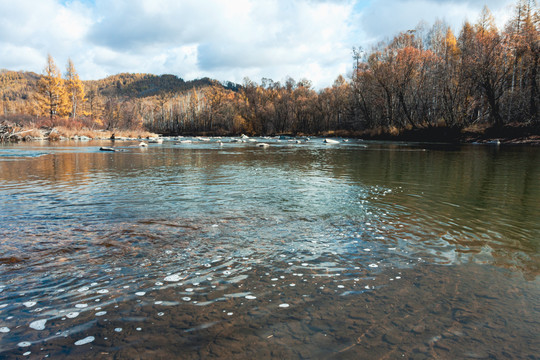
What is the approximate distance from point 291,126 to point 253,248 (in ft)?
333

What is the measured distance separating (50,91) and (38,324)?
7761 cm

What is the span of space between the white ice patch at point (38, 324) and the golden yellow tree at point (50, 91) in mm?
74794

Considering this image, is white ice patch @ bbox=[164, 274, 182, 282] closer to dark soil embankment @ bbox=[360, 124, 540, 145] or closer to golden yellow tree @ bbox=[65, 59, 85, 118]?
dark soil embankment @ bbox=[360, 124, 540, 145]

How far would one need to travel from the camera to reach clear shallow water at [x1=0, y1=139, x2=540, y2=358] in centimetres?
283

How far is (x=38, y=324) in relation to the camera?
120 inches

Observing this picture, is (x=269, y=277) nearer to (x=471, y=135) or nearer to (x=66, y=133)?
(x=471, y=135)

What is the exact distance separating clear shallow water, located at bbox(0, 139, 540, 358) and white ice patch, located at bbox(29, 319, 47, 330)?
0.01 meters

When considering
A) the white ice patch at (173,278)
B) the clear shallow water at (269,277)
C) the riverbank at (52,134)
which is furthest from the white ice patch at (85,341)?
the riverbank at (52,134)

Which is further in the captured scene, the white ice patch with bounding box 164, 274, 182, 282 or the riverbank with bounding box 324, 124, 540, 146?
the riverbank with bounding box 324, 124, 540, 146

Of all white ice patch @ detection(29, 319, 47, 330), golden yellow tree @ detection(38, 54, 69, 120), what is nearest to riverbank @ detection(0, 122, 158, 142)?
golden yellow tree @ detection(38, 54, 69, 120)

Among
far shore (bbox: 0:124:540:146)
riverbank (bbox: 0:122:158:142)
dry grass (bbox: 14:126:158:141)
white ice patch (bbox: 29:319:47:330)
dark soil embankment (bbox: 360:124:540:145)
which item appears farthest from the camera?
dry grass (bbox: 14:126:158:141)

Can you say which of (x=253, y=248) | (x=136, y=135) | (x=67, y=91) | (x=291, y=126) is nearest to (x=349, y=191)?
(x=253, y=248)

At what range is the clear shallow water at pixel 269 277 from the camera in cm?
283

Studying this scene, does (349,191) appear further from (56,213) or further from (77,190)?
(77,190)
